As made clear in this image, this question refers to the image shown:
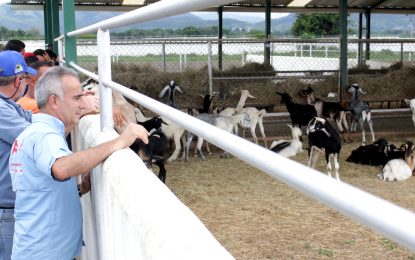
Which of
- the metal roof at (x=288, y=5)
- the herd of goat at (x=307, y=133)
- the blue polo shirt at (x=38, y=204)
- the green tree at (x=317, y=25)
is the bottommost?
the herd of goat at (x=307, y=133)

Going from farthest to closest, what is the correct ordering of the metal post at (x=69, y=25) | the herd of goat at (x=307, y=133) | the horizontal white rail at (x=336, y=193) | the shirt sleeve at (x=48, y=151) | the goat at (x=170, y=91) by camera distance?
the goat at (x=170, y=91) → the herd of goat at (x=307, y=133) → the metal post at (x=69, y=25) → the shirt sleeve at (x=48, y=151) → the horizontal white rail at (x=336, y=193)

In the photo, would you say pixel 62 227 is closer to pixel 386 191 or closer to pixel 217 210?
pixel 217 210

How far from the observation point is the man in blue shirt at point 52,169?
2.21 metres

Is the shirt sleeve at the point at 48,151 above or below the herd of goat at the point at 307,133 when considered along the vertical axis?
above

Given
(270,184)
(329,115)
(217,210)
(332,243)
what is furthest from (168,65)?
(332,243)

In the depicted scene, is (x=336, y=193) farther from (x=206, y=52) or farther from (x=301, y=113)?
(x=206, y=52)

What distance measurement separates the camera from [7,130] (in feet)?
9.48

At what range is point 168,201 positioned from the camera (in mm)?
1475

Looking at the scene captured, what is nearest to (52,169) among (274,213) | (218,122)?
(274,213)

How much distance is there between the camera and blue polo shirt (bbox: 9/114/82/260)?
2.34 metres

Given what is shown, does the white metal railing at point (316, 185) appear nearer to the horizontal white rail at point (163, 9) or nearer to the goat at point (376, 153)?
the horizontal white rail at point (163, 9)

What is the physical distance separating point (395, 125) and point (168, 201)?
1262cm

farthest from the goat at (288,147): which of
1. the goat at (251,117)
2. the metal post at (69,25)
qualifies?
the metal post at (69,25)

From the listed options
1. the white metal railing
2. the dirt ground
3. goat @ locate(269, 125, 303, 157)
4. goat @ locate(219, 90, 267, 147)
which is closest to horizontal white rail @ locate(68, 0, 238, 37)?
the white metal railing
